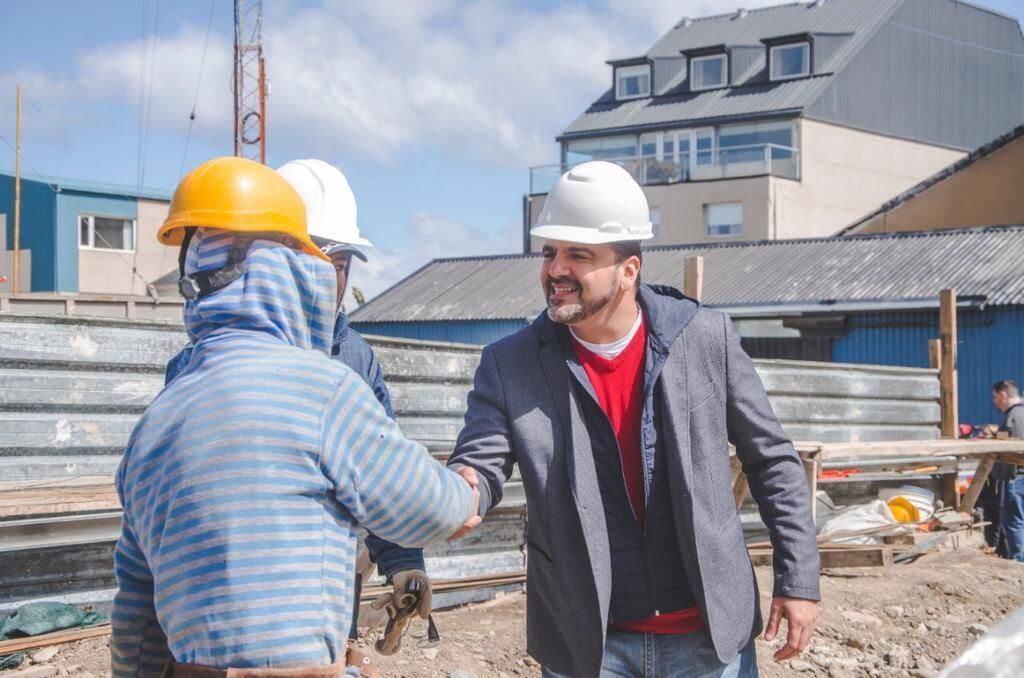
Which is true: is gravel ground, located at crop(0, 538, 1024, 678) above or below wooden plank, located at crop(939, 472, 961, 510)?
below

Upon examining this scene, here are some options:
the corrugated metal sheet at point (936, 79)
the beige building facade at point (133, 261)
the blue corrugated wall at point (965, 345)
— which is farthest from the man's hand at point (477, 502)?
the corrugated metal sheet at point (936, 79)

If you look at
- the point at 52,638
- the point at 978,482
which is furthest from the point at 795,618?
the point at 978,482

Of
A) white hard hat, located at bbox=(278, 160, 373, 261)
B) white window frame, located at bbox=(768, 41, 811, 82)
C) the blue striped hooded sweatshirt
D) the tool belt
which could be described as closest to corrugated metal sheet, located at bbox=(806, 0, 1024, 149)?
white window frame, located at bbox=(768, 41, 811, 82)

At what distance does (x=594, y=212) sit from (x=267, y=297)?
4.55 ft

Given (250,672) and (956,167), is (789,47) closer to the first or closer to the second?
(956,167)

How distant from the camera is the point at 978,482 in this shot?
1146 centimetres

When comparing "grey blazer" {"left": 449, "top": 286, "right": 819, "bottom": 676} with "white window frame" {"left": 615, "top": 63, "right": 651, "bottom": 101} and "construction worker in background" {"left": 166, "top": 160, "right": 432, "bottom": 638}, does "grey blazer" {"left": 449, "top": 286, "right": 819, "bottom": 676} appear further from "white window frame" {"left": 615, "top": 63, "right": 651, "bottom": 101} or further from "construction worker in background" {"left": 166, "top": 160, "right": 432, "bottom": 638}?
"white window frame" {"left": 615, "top": 63, "right": 651, "bottom": 101}

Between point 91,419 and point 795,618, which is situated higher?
point 91,419

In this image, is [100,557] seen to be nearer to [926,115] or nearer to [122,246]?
[122,246]

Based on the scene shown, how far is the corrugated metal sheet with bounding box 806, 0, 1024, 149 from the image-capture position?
149 feet

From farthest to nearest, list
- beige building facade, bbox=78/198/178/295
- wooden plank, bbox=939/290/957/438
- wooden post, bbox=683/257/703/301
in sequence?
beige building facade, bbox=78/198/178/295 < wooden plank, bbox=939/290/957/438 < wooden post, bbox=683/257/703/301

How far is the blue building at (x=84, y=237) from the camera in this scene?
37.2 metres

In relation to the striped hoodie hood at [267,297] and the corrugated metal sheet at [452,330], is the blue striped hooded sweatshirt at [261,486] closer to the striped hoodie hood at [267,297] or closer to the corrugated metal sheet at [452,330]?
the striped hoodie hood at [267,297]

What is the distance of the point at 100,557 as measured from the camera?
5.73 m
